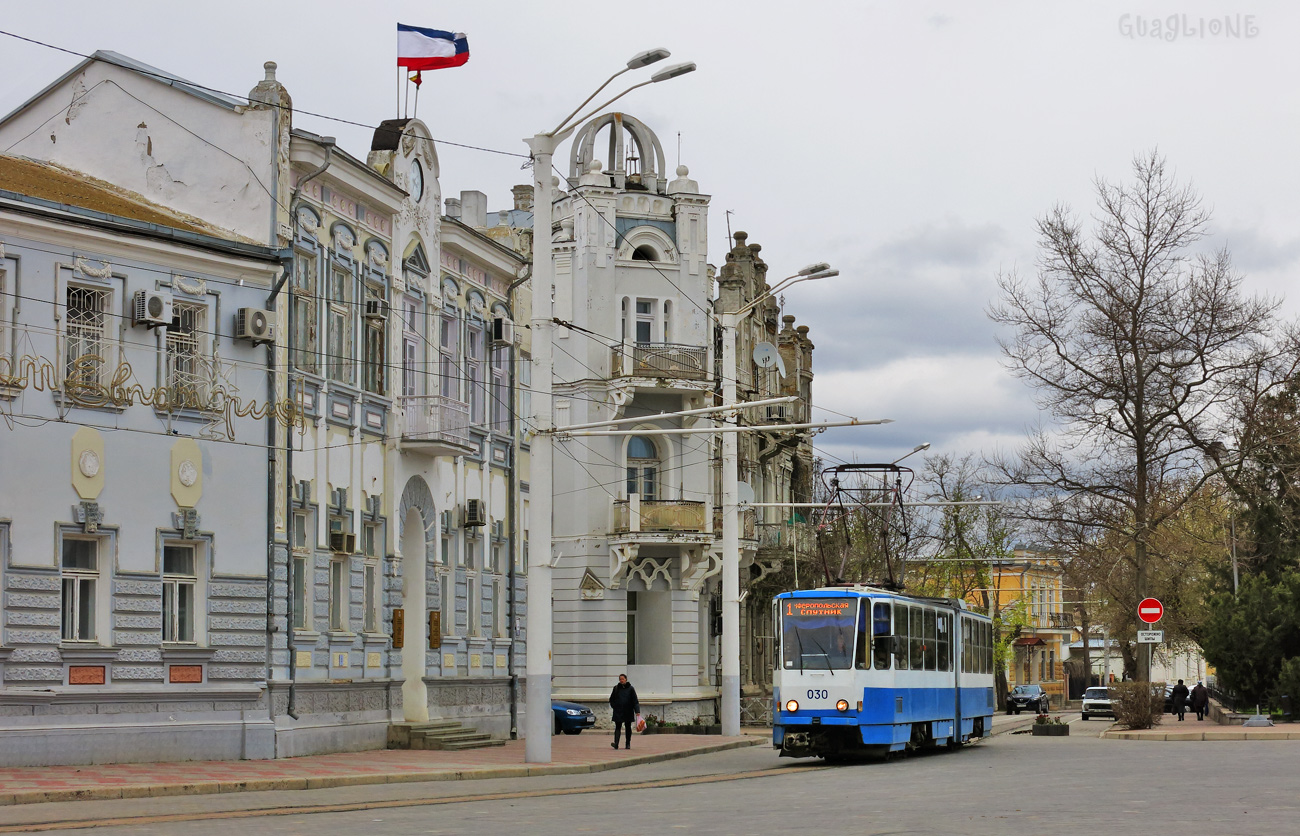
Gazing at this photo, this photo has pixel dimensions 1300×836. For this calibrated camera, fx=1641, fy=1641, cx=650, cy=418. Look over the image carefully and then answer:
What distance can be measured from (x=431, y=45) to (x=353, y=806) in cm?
1601

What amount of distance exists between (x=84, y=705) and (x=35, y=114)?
37.2 feet

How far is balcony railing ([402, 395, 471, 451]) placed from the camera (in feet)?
103

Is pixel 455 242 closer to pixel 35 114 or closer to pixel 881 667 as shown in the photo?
pixel 35 114

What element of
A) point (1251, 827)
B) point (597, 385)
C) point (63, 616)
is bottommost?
point (1251, 827)

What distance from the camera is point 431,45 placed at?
99.9ft

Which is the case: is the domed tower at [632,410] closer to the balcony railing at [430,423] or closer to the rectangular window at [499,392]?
the rectangular window at [499,392]

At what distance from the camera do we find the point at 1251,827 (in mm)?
15188

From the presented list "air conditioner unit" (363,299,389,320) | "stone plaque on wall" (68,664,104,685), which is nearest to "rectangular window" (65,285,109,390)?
"stone plaque on wall" (68,664,104,685)

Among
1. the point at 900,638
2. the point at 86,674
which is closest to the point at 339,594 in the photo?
the point at 86,674

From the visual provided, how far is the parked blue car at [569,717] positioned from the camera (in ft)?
135

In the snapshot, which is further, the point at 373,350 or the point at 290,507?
the point at 373,350

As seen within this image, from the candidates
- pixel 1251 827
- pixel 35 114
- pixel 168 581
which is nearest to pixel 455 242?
pixel 35 114

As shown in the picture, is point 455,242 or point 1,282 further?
point 455,242

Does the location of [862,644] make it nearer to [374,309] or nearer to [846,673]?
[846,673]
